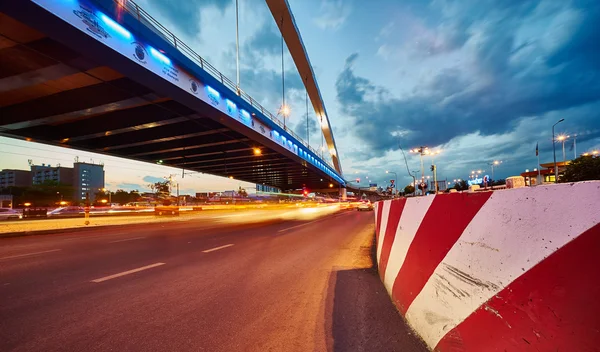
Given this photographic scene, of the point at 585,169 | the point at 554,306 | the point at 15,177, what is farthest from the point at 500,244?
the point at 15,177

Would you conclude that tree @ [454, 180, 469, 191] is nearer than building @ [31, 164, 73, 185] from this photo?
Yes

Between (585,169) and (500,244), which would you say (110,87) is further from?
(585,169)

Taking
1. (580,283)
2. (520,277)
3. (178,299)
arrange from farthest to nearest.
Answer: (178,299), (520,277), (580,283)

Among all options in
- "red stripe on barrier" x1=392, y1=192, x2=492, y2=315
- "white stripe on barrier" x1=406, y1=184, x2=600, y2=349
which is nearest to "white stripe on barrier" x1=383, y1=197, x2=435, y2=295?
"red stripe on barrier" x1=392, y1=192, x2=492, y2=315

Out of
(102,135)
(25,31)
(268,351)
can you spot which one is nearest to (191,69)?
(25,31)

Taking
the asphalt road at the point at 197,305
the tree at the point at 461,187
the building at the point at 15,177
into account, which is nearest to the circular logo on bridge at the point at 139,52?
the asphalt road at the point at 197,305

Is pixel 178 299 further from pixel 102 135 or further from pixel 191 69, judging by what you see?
pixel 102 135

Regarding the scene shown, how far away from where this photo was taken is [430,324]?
2.62 meters

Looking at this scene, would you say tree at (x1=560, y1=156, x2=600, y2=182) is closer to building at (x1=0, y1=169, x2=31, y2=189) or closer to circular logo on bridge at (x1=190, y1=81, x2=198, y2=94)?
circular logo on bridge at (x1=190, y1=81, x2=198, y2=94)

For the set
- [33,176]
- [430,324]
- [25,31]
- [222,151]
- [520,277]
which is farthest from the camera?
[33,176]

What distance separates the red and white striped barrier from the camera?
133 cm

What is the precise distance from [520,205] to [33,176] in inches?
7193

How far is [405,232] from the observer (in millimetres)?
3863

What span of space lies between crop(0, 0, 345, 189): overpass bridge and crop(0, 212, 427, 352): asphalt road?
720cm
